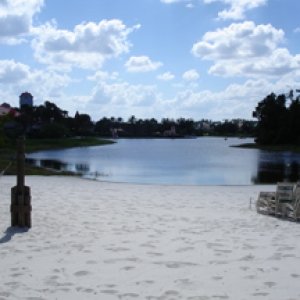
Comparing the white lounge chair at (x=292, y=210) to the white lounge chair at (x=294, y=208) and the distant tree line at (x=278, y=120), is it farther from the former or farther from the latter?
the distant tree line at (x=278, y=120)

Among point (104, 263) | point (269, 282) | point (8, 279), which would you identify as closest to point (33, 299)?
point (8, 279)

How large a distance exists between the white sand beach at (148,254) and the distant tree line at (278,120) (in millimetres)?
82526

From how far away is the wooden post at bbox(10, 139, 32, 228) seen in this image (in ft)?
30.2

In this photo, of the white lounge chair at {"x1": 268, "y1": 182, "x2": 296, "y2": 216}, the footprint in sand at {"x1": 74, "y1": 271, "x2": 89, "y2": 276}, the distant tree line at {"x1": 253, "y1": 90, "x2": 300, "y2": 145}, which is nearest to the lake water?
the white lounge chair at {"x1": 268, "y1": 182, "x2": 296, "y2": 216}

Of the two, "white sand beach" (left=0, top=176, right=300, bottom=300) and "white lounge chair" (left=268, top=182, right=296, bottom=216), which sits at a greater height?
"white lounge chair" (left=268, top=182, right=296, bottom=216)

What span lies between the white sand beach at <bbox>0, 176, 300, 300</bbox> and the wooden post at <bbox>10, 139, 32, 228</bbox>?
10.7 inches

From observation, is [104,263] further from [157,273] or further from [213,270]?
[213,270]

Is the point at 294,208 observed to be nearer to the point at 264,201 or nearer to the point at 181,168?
the point at 264,201

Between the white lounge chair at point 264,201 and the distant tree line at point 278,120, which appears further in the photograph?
the distant tree line at point 278,120

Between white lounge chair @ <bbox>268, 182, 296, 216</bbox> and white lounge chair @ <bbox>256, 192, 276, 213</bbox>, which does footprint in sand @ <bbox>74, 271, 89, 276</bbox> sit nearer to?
white lounge chair @ <bbox>268, 182, 296, 216</bbox>

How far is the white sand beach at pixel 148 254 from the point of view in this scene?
5.72 meters

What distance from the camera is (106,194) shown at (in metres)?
15.9

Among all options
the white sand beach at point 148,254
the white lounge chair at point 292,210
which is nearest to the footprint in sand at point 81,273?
the white sand beach at point 148,254

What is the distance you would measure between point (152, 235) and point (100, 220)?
82.8 inches
